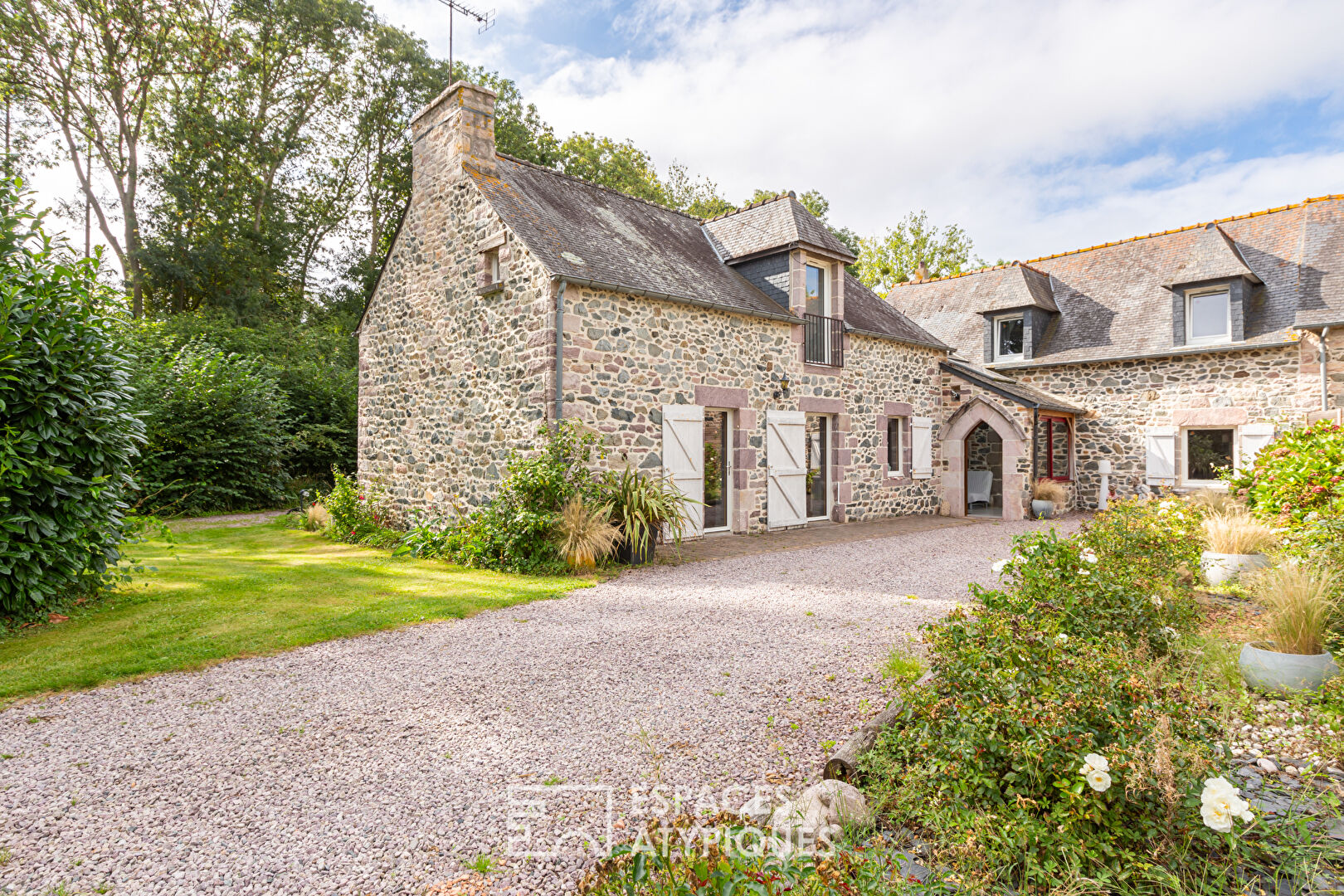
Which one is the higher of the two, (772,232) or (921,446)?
(772,232)

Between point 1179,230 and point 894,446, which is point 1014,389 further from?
point 1179,230

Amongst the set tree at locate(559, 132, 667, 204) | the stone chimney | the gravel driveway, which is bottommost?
the gravel driveway

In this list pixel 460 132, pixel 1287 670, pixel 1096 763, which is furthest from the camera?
pixel 460 132

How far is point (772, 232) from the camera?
11570 mm

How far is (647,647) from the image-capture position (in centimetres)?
486

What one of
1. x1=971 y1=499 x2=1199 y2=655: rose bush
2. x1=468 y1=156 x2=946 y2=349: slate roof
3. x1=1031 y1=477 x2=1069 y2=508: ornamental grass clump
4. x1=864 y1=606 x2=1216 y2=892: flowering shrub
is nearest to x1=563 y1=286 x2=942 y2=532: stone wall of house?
x1=468 y1=156 x2=946 y2=349: slate roof

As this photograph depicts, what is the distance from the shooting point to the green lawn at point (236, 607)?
4.53 m

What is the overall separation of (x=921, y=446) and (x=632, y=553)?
793 centimetres

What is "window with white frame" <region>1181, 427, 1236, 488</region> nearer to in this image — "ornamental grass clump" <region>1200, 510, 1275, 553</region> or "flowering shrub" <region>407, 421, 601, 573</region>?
"ornamental grass clump" <region>1200, 510, 1275, 553</region>

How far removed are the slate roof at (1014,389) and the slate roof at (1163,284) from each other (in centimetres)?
88

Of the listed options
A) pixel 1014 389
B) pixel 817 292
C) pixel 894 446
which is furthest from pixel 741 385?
pixel 1014 389

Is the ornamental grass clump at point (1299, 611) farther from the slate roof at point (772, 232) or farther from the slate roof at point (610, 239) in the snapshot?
the slate roof at point (772, 232)

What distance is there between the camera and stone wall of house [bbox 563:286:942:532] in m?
8.72

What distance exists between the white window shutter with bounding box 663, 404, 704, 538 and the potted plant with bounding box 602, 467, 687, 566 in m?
0.89
